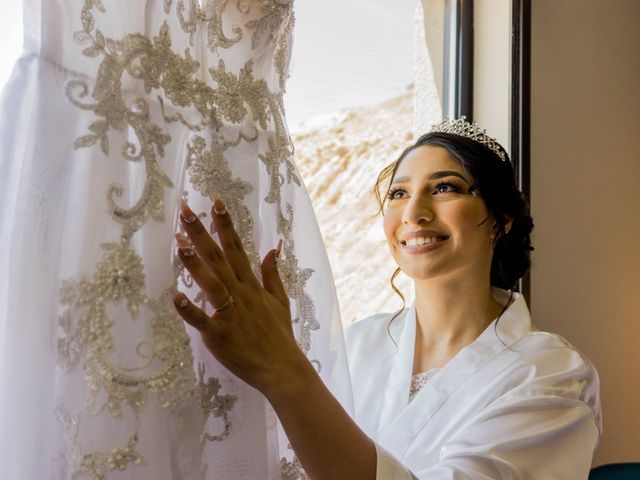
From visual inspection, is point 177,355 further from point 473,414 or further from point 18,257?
point 473,414

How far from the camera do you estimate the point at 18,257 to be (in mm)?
646

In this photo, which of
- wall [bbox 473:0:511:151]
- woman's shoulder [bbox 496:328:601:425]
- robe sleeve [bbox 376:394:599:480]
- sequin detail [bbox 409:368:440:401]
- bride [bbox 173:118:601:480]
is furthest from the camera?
wall [bbox 473:0:511:151]

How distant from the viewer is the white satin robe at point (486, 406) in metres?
1.05

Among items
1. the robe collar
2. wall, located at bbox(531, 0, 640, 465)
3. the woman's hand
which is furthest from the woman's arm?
wall, located at bbox(531, 0, 640, 465)

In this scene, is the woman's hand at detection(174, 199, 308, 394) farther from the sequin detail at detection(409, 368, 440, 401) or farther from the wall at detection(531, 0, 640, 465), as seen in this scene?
the wall at detection(531, 0, 640, 465)

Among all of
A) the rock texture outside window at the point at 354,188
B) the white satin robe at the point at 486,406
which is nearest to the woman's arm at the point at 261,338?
the white satin robe at the point at 486,406

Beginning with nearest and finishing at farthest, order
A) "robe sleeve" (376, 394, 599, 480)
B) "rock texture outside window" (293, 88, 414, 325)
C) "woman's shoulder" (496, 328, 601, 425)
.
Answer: "robe sleeve" (376, 394, 599, 480) → "woman's shoulder" (496, 328, 601, 425) → "rock texture outside window" (293, 88, 414, 325)

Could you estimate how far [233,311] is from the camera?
72 cm

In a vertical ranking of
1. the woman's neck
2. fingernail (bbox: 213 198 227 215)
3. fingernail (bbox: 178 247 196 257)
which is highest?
fingernail (bbox: 213 198 227 215)

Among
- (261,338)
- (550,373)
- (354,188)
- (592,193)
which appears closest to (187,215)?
(261,338)

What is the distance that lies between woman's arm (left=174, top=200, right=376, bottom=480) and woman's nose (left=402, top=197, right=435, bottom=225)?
599 mm

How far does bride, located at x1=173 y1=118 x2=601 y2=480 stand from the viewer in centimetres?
74

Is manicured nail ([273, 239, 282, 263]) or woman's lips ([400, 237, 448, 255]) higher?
woman's lips ([400, 237, 448, 255])

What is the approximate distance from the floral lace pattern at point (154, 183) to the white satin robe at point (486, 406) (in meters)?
0.33
